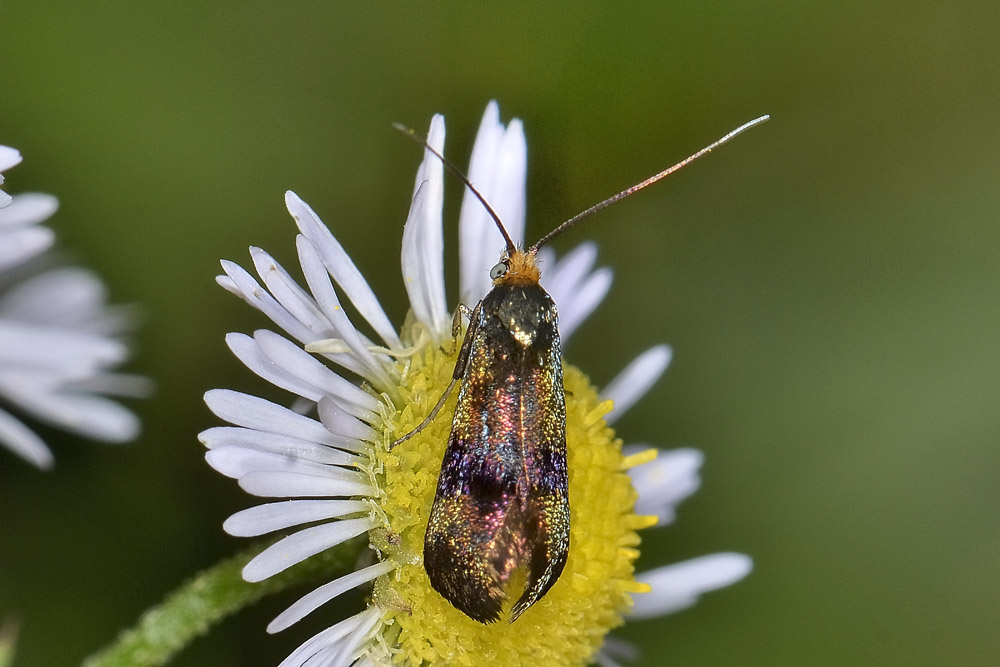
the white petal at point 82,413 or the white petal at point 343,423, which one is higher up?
the white petal at point 82,413

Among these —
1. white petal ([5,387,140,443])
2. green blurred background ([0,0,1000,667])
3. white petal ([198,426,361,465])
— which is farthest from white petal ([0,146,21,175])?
green blurred background ([0,0,1000,667])

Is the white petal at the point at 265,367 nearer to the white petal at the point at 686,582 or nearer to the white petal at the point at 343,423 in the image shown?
the white petal at the point at 343,423

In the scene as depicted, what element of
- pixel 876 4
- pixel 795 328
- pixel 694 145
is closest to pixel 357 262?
pixel 694 145

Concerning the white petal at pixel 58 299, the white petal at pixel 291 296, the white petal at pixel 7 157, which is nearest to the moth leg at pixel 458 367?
the white petal at pixel 291 296

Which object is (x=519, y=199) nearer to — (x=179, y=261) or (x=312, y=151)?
(x=312, y=151)

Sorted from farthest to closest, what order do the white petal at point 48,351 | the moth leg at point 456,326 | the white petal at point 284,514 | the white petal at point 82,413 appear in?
the white petal at point 82,413 → the moth leg at point 456,326 → the white petal at point 48,351 → the white petal at point 284,514
